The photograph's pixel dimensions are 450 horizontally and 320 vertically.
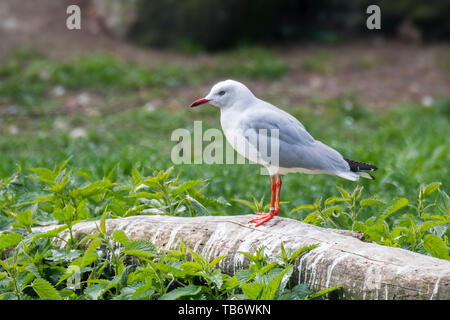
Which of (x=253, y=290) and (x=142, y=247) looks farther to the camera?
(x=142, y=247)

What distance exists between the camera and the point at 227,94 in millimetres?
3730

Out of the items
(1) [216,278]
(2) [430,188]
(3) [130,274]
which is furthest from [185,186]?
(2) [430,188]

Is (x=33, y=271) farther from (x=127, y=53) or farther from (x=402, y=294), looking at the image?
(x=127, y=53)

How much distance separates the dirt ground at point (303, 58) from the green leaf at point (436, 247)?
5.00 meters

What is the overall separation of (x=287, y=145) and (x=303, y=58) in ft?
20.2

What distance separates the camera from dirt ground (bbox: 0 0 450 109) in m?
8.58

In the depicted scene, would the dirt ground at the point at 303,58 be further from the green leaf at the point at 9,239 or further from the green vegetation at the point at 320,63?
the green leaf at the point at 9,239

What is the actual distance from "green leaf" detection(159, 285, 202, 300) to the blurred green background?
2334mm

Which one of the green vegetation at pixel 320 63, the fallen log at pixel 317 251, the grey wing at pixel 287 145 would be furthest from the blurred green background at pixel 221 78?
the fallen log at pixel 317 251

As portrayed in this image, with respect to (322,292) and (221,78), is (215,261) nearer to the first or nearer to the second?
(322,292)

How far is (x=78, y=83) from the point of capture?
835 centimetres

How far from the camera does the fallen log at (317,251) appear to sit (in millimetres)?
2814

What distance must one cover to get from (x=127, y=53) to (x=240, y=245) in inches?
248

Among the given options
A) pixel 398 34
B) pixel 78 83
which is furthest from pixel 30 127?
pixel 398 34
